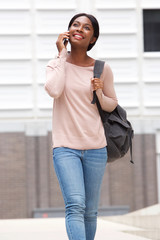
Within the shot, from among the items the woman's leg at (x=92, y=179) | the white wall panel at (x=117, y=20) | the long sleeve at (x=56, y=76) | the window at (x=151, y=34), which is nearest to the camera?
the long sleeve at (x=56, y=76)

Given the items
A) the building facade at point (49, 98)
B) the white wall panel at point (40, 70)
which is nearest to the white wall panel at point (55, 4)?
the building facade at point (49, 98)

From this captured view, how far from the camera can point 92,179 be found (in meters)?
5.22

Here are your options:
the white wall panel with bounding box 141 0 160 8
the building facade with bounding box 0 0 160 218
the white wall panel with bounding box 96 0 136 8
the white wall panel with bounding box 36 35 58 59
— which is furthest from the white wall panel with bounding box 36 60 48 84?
the white wall panel with bounding box 141 0 160 8

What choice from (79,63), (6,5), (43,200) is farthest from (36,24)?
(79,63)

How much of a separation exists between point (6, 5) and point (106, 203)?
713cm

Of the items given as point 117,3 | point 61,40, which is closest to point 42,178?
point 117,3

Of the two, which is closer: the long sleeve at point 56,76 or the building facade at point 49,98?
the long sleeve at point 56,76

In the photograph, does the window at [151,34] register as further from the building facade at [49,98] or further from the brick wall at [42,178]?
the brick wall at [42,178]

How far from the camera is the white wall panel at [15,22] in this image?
69.2 ft

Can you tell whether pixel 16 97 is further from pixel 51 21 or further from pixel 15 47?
pixel 51 21

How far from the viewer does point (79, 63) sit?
213 inches

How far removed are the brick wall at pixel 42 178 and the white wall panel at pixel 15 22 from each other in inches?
132

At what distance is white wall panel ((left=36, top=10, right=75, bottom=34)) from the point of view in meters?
21.2

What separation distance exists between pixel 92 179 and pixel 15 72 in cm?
1619
